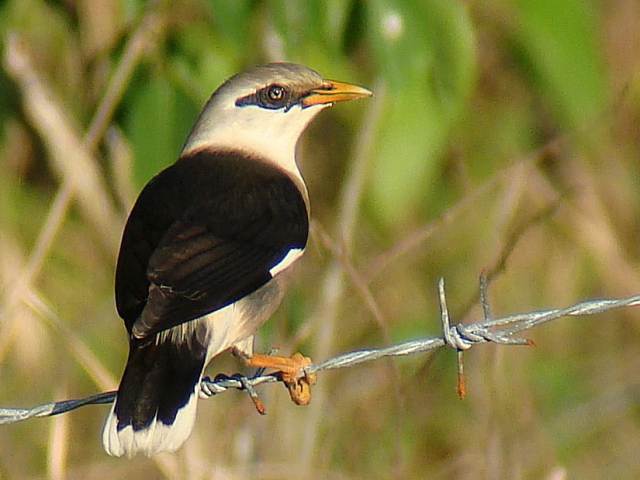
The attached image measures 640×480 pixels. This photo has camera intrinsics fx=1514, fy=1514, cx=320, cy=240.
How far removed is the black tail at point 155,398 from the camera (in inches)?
181

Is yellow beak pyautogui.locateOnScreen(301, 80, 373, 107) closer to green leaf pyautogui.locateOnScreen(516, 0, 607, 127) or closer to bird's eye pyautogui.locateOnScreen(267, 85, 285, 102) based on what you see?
bird's eye pyautogui.locateOnScreen(267, 85, 285, 102)

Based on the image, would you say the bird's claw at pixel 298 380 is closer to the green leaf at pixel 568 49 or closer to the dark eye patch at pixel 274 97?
the dark eye patch at pixel 274 97

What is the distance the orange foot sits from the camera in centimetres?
531

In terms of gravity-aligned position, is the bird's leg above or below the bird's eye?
below

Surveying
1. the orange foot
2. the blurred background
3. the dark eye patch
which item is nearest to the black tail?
the orange foot

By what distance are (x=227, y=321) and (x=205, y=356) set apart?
0.19 m

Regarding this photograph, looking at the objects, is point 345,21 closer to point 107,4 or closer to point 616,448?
point 107,4

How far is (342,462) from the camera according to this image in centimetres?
809

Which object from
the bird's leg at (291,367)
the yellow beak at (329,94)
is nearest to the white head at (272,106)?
the yellow beak at (329,94)

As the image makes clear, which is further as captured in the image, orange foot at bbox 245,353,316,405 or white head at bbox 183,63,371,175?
white head at bbox 183,63,371,175

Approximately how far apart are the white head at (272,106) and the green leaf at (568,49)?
1.02 meters

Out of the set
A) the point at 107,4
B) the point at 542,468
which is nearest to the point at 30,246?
the point at 107,4

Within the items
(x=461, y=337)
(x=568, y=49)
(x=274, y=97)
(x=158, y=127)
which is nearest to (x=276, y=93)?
(x=274, y=97)

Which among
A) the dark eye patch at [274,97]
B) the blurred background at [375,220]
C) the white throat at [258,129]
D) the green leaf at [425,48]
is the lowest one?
the blurred background at [375,220]
